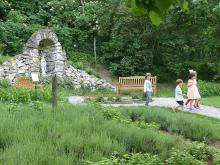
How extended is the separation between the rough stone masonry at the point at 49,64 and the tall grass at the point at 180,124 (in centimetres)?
1022

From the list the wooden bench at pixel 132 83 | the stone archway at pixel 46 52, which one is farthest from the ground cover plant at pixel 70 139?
the stone archway at pixel 46 52

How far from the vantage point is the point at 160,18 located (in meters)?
1.52

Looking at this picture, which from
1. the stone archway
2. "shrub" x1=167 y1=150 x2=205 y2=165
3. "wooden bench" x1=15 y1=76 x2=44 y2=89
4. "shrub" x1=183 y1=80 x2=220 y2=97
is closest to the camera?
"shrub" x1=167 y1=150 x2=205 y2=165

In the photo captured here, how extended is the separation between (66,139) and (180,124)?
4.08 metres

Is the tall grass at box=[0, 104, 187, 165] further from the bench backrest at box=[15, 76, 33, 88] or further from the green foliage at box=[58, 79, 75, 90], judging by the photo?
the green foliage at box=[58, 79, 75, 90]

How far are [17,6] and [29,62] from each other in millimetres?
5065

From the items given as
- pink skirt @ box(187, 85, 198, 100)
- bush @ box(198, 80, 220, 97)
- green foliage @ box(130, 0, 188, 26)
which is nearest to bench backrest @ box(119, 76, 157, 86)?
bush @ box(198, 80, 220, 97)

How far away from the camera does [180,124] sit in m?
10.9

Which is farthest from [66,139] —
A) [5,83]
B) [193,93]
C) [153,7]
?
[5,83]

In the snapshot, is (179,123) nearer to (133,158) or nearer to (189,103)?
(133,158)

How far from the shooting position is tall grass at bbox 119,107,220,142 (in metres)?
10.4

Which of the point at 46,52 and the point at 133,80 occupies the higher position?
the point at 46,52

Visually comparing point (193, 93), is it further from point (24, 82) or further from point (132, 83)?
point (24, 82)

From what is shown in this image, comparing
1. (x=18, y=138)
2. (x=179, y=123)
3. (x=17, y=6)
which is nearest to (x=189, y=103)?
(x=179, y=123)
